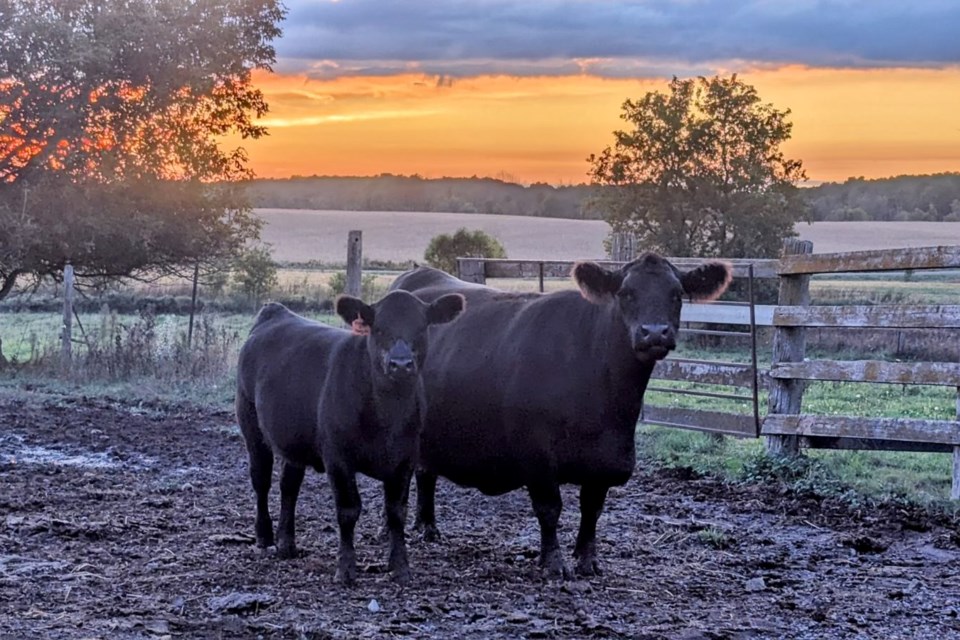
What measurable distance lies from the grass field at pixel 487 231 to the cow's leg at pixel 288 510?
45692 mm

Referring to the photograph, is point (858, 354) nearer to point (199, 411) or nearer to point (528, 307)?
point (199, 411)

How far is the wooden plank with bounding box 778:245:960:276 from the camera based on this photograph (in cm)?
905

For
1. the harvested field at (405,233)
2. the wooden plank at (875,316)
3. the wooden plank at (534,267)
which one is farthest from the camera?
the harvested field at (405,233)

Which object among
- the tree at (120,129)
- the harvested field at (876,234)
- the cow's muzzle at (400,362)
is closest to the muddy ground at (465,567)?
the cow's muzzle at (400,362)

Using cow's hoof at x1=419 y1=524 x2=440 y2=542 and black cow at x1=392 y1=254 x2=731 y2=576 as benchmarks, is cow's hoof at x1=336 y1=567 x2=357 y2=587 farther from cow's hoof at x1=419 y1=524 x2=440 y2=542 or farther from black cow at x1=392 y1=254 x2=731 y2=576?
cow's hoof at x1=419 y1=524 x2=440 y2=542

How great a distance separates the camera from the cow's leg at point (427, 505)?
805 centimetres

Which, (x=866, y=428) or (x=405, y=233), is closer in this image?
(x=866, y=428)

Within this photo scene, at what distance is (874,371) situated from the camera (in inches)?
372

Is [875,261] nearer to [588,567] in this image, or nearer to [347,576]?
[588,567]

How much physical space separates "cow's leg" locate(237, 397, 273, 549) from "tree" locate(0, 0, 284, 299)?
1257 cm

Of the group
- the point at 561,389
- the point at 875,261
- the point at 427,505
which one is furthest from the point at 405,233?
the point at 561,389

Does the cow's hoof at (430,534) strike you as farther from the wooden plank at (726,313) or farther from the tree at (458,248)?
the tree at (458,248)

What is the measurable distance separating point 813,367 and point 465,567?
4.42 meters

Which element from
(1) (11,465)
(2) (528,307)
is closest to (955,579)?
(2) (528,307)
